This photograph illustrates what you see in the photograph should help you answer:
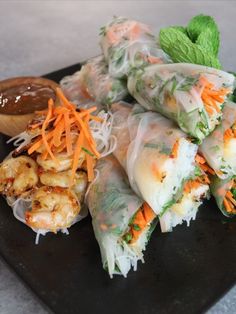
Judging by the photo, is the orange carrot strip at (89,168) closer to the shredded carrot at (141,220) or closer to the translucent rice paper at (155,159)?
the translucent rice paper at (155,159)

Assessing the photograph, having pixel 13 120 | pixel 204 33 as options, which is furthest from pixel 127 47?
pixel 13 120

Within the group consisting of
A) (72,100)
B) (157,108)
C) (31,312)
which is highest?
(157,108)

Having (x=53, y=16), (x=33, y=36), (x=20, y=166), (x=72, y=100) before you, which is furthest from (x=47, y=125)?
(x=53, y=16)

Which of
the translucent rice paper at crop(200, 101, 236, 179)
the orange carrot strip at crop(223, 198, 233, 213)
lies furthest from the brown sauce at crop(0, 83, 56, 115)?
the orange carrot strip at crop(223, 198, 233, 213)

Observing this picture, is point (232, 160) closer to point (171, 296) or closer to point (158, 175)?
point (158, 175)

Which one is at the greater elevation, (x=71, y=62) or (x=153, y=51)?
(x=153, y=51)

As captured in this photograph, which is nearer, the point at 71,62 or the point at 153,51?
the point at 153,51

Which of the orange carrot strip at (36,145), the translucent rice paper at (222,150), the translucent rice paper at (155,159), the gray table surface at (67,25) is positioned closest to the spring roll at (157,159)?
the translucent rice paper at (155,159)

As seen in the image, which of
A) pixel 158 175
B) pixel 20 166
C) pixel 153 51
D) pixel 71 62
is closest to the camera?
pixel 158 175
